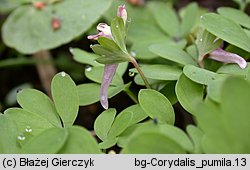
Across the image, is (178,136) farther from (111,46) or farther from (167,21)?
(167,21)

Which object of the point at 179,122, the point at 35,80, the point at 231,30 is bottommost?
the point at 35,80

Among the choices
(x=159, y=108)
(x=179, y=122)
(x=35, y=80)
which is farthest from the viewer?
(x=35, y=80)

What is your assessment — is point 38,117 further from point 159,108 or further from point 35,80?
point 35,80

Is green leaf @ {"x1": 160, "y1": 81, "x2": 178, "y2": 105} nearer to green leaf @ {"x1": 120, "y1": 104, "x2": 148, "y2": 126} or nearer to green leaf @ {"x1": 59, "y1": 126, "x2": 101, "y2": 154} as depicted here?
green leaf @ {"x1": 120, "y1": 104, "x2": 148, "y2": 126}

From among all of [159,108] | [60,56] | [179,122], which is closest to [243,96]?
[159,108]

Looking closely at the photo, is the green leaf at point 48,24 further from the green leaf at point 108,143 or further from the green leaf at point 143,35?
the green leaf at point 108,143

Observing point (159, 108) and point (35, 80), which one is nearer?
point (159, 108)

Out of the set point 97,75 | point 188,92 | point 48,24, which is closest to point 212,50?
point 188,92
